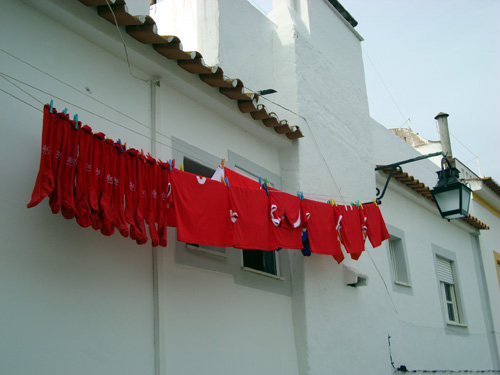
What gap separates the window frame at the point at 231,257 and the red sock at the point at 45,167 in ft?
6.91

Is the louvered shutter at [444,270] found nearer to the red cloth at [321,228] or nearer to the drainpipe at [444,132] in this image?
the drainpipe at [444,132]

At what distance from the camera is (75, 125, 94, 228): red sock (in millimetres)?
5273

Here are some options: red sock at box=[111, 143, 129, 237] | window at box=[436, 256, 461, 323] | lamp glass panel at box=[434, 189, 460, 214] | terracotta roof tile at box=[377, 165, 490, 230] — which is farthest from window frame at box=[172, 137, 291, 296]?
window at box=[436, 256, 461, 323]

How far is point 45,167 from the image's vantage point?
5.06m

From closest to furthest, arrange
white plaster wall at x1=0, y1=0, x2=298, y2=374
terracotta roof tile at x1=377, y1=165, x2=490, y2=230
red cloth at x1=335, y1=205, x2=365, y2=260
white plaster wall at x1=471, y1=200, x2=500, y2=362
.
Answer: white plaster wall at x1=0, y1=0, x2=298, y2=374 → red cloth at x1=335, y1=205, x2=365, y2=260 → terracotta roof tile at x1=377, y1=165, x2=490, y2=230 → white plaster wall at x1=471, y1=200, x2=500, y2=362

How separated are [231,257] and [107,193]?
244 centimetres

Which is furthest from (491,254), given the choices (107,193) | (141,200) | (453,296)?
(107,193)

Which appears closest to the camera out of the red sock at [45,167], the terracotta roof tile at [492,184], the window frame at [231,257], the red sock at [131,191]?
the red sock at [45,167]

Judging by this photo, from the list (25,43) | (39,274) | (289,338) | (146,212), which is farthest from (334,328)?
(25,43)

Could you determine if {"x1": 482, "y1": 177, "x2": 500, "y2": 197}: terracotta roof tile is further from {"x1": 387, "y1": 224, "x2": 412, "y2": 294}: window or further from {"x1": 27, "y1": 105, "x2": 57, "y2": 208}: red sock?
{"x1": 27, "y1": 105, "x2": 57, "y2": 208}: red sock

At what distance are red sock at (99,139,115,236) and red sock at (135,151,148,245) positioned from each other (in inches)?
12.0

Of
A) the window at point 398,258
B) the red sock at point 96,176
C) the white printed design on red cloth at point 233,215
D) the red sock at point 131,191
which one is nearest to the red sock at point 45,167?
the red sock at point 96,176

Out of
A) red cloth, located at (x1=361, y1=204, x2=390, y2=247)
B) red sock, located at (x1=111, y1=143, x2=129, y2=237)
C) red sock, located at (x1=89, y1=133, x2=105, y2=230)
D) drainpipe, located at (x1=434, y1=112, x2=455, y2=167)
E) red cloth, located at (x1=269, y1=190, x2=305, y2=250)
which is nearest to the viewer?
red sock, located at (x1=89, y1=133, x2=105, y2=230)

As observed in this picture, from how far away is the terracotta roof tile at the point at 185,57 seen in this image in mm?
6364
